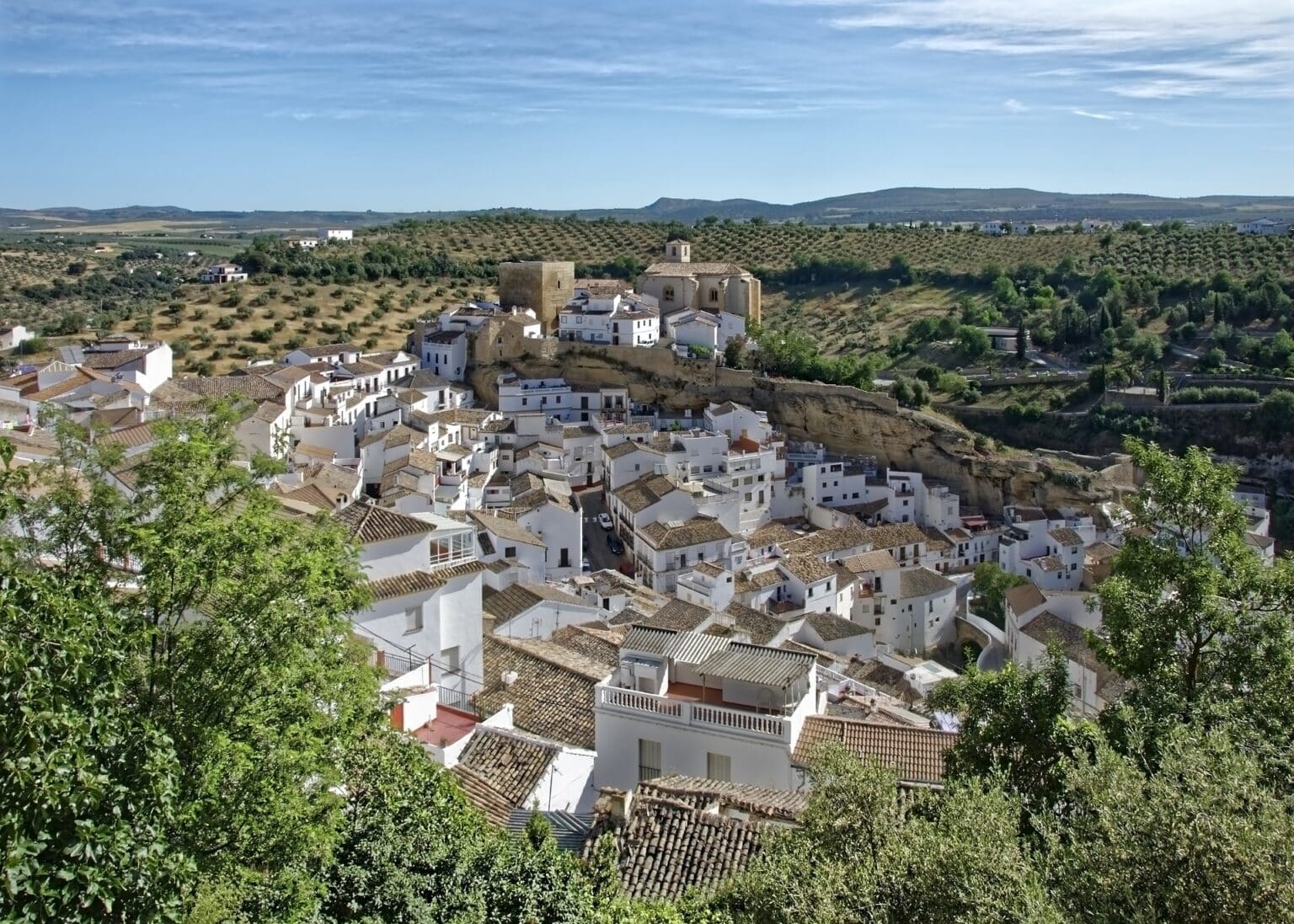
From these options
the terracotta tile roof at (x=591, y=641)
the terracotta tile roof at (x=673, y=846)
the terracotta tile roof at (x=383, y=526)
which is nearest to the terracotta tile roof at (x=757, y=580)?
the terracotta tile roof at (x=591, y=641)

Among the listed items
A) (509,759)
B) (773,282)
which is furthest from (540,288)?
(509,759)

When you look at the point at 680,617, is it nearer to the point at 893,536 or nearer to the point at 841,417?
the point at 893,536

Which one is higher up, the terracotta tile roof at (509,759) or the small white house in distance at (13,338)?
the small white house in distance at (13,338)

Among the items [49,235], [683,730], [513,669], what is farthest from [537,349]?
[49,235]

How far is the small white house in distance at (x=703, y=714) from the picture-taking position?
1212 cm

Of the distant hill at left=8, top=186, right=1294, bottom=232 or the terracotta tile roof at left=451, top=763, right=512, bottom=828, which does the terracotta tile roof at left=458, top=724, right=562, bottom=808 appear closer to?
the terracotta tile roof at left=451, top=763, right=512, bottom=828

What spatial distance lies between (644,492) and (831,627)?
7894 millimetres

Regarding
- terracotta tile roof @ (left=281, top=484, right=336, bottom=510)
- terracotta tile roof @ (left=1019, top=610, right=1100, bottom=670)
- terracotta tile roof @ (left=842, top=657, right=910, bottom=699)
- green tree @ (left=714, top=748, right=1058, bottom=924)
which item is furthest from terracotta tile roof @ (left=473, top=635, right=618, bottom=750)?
terracotta tile roof @ (left=1019, top=610, right=1100, bottom=670)

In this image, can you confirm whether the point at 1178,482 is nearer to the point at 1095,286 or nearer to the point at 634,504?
the point at 634,504

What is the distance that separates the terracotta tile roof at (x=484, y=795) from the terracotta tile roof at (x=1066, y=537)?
28.6 meters

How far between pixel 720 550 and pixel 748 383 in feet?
47.4

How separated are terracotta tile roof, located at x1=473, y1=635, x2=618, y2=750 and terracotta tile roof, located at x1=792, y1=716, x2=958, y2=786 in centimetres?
269

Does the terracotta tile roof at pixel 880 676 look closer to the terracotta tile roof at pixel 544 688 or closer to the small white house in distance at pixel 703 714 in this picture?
the terracotta tile roof at pixel 544 688

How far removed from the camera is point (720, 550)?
3275 cm
